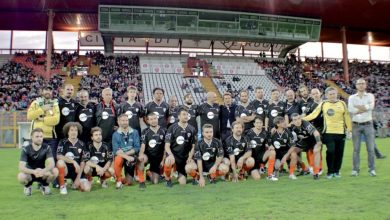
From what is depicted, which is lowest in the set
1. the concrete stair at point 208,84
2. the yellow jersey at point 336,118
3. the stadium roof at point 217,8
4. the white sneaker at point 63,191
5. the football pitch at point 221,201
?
the football pitch at point 221,201

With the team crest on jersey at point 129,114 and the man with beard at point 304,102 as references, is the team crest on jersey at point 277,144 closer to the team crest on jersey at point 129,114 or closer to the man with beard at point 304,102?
the man with beard at point 304,102

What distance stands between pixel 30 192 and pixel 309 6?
30092 mm

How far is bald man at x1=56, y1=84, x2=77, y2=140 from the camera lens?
6.97m

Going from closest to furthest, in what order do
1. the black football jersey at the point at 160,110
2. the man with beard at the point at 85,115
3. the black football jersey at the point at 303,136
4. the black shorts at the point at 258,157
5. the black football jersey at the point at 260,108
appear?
the man with beard at the point at 85,115, the black shorts at the point at 258,157, the black football jersey at the point at 303,136, the black football jersey at the point at 160,110, the black football jersey at the point at 260,108

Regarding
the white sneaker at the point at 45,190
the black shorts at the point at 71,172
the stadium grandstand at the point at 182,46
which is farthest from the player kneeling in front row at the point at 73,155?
the stadium grandstand at the point at 182,46

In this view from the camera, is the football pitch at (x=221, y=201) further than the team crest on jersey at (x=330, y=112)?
No

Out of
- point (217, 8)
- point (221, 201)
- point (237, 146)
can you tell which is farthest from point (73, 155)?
point (217, 8)

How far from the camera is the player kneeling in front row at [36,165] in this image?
583cm

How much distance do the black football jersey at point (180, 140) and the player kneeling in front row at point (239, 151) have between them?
76 cm

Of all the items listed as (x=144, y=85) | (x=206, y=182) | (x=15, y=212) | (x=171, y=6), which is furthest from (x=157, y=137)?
(x=171, y=6)

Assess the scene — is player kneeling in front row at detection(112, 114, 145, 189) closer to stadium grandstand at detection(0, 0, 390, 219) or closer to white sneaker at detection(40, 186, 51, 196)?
white sneaker at detection(40, 186, 51, 196)

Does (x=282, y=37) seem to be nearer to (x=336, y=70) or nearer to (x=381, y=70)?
(x=336, y=70)

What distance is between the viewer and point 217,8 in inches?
1247

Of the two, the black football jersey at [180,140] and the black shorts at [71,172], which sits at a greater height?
the black football jersey at [180,140]
